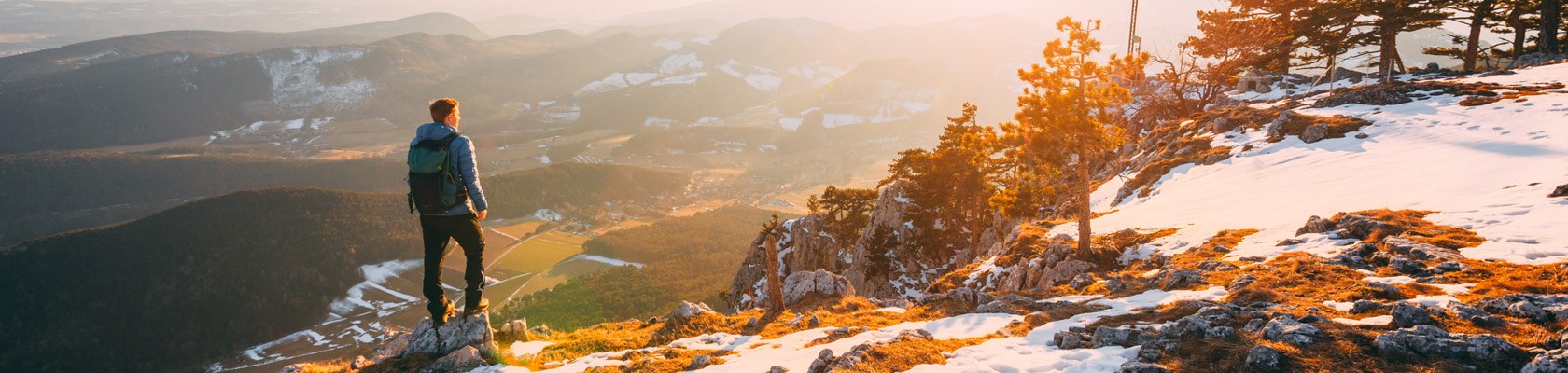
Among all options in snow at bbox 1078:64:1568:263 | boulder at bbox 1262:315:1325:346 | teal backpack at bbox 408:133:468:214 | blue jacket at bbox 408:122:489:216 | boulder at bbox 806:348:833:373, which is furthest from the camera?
snow at bbox 1078:64:1568:263

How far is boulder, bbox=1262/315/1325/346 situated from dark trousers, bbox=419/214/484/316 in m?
12.5

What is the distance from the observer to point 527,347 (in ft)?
43.9

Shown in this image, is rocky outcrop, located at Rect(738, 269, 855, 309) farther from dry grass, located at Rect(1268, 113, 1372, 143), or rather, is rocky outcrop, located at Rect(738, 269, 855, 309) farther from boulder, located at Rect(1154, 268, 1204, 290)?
dry grass, located at Rect(1268, 113, 1372, 143)

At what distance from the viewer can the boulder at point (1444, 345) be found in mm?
7152

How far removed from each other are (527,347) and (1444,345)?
590 inches

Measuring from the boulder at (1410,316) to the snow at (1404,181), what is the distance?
637cm

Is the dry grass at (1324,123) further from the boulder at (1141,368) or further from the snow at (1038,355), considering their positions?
the boulder at (1141,368)

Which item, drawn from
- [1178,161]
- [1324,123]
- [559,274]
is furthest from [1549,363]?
[559,274]

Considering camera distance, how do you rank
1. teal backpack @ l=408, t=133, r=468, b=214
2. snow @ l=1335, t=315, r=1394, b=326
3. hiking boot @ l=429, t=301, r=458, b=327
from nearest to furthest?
1. snow @ l=1335, t=315, r=1394, b=326
2. teal backpack @ l=408, t=133, r=468, b=214
3. hiking boot @ l=429, t=301, r=458, b=327

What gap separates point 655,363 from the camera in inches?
464

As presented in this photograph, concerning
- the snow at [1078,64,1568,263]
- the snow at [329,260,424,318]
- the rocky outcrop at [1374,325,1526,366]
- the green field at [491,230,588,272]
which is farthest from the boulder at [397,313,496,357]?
the snow at [329,260,424,318]

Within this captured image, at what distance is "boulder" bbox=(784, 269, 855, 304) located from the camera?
18906mm

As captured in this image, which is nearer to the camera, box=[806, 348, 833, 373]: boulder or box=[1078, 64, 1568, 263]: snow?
box=[806, 348, 833, 373]: boulder

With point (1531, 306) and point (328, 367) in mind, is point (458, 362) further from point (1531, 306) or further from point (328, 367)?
point (1531, 306)
